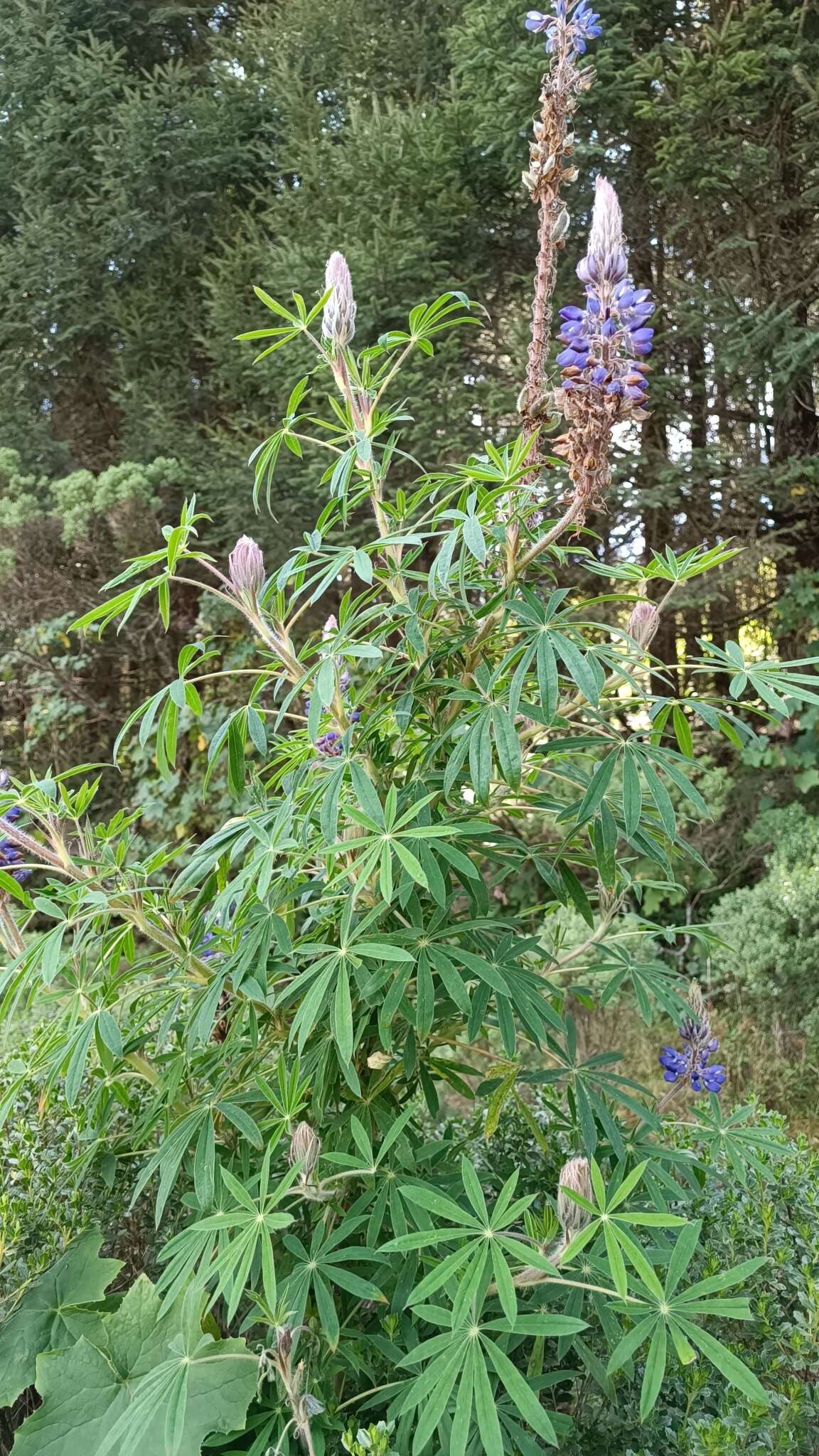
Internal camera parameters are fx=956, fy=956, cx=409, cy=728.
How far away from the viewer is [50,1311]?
1.53 meters

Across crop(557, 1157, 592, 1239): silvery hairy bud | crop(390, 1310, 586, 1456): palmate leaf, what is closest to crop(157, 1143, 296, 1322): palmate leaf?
crop(390, 1310, 586, 1456): palmate leaf

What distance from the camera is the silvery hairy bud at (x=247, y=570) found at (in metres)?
1.27

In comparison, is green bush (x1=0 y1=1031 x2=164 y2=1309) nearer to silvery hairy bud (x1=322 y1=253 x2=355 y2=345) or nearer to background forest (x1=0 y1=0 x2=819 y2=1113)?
silvery hairy bud (x1=322 y1=253 x2=355 y2=345)

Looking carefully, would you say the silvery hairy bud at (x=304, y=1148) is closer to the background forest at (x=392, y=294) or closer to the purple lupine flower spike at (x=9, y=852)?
the purple lupine flower spike at (x=9, y=852)

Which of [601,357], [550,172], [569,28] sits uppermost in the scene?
[569,28]

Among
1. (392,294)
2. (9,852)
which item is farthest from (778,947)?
(392,294)

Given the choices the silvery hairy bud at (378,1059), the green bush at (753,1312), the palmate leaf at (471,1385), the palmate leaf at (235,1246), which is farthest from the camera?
the silvery hairy bud at (378,1059)

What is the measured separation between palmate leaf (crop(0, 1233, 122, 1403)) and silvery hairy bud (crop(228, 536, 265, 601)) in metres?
1.10

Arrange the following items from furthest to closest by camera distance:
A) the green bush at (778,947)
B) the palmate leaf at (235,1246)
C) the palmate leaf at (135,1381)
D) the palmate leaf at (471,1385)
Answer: the green bush at (778,947)
the palmate leaf at (135,1381)
the palmate leaf at (235,1246)
the palmate leaf at (471,1385)

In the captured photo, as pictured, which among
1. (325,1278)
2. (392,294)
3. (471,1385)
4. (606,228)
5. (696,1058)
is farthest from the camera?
(392,294)

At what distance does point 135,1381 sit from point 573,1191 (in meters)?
0.78

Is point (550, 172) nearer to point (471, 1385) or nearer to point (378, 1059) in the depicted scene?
point (378, 1059)

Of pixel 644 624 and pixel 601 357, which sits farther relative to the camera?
pixel 644 624

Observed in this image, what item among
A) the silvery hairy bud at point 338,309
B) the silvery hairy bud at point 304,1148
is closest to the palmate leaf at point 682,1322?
the silvery hairy bud at point 304,1148
